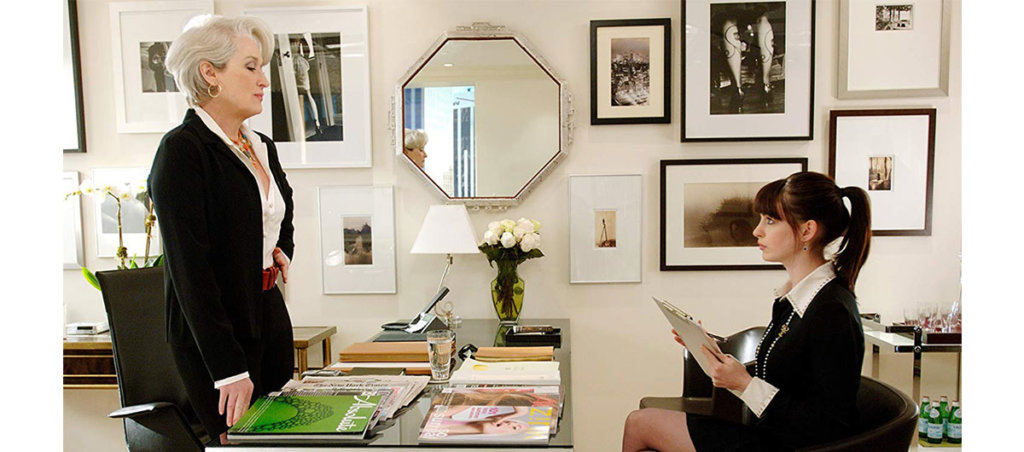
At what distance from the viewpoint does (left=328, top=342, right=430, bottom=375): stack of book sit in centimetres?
196

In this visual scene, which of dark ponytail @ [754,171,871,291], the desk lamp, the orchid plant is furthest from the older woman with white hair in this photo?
the orchid plant

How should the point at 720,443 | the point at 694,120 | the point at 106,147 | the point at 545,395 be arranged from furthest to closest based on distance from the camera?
the point at 106,147 → the point at 694,120 → the point at 720,443 → the point at 545,395

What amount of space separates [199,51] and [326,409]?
0.96 metres

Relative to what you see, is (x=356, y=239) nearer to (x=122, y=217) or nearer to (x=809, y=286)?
(x=122, y=217)

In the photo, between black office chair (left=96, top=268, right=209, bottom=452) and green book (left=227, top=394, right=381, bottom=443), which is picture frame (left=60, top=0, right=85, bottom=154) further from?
A: green book (left=227, top=394, right=381, bottom=443)

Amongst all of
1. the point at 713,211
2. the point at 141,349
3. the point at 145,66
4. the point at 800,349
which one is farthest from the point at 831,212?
the point at 145,66

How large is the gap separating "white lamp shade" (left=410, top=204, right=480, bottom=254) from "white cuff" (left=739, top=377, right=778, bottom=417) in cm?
131

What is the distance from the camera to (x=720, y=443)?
6.02 ft

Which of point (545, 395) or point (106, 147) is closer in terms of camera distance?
point (545, 395)

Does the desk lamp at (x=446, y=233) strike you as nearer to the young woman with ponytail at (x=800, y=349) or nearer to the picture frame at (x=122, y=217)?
the young woman with ponytail at (x=800, y=349)

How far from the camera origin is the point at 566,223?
313 centimetres
